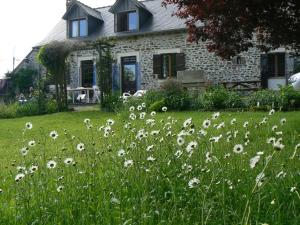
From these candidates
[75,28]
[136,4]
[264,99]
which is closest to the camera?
[264,99]

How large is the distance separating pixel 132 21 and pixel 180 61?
3.78m

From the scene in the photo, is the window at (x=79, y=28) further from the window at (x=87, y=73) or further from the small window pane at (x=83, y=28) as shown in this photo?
the window at (x=87, y=73)

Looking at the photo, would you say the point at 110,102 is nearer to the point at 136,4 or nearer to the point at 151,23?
the point at 151,23

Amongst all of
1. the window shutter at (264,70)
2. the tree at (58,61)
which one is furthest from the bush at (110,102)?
the window shutter at (264,70)

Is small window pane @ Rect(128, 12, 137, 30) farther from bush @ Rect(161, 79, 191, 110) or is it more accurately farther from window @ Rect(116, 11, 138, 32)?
bush @ Rect(161, 79, 191, 110)

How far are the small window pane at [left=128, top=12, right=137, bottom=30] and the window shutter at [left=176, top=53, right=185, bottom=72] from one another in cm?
307

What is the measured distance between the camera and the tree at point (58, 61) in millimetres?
17547

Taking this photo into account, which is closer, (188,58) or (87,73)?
(188,58)

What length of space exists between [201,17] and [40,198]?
5.58 meters

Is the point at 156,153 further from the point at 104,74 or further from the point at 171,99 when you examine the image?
the point at 104,74

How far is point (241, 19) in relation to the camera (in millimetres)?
7859

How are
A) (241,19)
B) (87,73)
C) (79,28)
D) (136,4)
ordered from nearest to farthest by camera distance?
1. (241,19)
2. (136,4)
3. (87,73)
4. (79,28)

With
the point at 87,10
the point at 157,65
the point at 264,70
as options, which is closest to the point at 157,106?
the point at 264,70

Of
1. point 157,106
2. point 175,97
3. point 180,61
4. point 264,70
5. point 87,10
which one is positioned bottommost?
point 157,106
